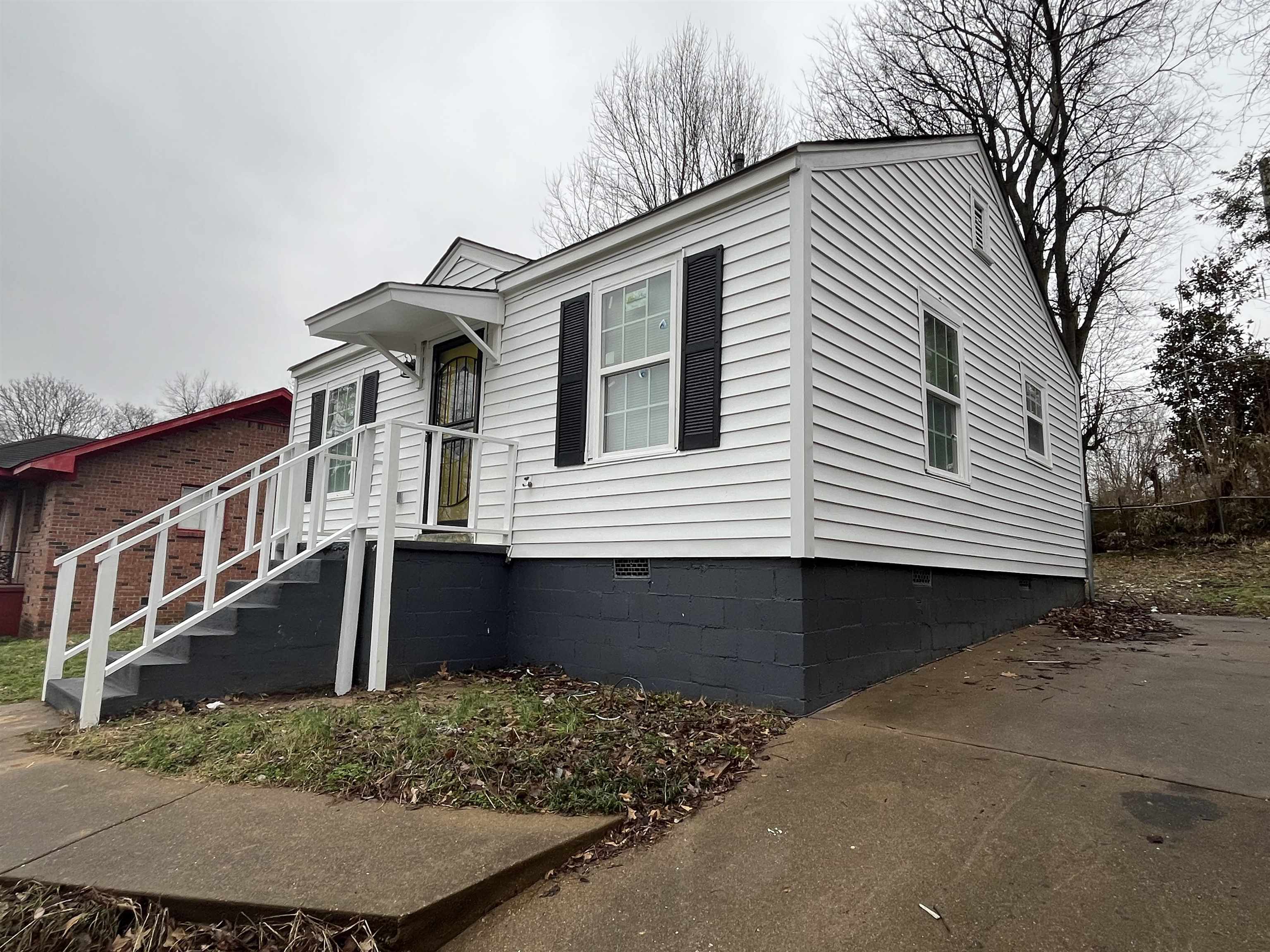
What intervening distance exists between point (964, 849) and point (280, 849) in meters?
2.53

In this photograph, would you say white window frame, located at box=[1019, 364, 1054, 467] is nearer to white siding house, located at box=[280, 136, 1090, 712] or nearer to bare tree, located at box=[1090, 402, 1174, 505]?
white siding house, located at box=[280, 136, 1090, 712]

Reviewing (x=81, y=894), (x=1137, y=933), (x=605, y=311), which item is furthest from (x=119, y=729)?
(x=1137, y=933)

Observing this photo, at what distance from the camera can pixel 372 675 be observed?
205 inches

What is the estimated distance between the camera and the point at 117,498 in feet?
40.8

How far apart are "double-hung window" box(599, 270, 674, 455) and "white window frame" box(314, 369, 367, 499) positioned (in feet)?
12.2

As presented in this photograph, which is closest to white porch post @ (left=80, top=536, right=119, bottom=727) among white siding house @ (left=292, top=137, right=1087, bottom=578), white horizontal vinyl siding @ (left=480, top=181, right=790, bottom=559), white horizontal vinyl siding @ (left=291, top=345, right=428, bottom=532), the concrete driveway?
white horizontal vinyl siding @ (left=291, top=345, right=428, bottom=532)

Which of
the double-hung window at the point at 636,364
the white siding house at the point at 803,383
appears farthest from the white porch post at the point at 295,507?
the double-hung window at the point at 636,364

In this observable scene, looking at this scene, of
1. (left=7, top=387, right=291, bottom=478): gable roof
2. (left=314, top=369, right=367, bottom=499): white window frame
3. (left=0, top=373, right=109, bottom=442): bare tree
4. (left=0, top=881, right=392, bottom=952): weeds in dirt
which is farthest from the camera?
(left=0, top=373, right=109, bottom=442): bare tree

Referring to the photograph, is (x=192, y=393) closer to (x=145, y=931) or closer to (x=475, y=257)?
(x=475, y=257)

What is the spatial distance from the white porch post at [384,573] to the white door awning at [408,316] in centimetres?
159

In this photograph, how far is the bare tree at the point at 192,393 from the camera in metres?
35.2

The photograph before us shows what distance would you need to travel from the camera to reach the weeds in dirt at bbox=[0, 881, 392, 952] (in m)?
2.07

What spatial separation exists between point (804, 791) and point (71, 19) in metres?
10.6

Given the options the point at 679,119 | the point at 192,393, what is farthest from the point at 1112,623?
the point at 192,393
